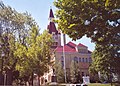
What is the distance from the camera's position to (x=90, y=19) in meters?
14.6

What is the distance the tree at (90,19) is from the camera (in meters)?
13.9

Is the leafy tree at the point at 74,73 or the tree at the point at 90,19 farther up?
the tree at the point at 90,19

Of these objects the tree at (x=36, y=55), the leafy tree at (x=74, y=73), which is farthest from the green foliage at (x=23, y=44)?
the leafy tree at (x=74, y=73)

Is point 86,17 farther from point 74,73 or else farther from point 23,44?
point 74,73

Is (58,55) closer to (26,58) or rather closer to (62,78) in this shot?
(62,78)

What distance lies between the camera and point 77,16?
581 inches

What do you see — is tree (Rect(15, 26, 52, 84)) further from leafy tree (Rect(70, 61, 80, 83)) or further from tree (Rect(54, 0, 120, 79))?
leafy tree (Rect(70, 61, 80, 83))

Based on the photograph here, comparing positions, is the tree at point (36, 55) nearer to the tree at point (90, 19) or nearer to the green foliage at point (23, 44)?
the green foliage at point (23, 44)

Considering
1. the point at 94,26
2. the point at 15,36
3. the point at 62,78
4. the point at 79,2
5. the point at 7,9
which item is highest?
the point at 7,9

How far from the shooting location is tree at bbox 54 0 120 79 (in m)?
13.9

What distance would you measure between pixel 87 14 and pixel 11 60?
2933 centimetres

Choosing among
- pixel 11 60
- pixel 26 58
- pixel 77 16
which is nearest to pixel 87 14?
pixel 77 16

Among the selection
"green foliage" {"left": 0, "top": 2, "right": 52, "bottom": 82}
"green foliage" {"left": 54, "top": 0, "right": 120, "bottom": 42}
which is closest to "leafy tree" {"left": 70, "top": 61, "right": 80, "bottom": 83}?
"green foliage" {"left": 0, "top": 2, "right": 52, "bottom": 82}

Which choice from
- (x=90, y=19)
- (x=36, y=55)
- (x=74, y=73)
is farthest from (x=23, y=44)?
(x=90, y=19)
